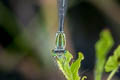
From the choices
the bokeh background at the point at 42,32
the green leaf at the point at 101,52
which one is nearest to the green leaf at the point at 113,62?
the green leaf at the point at 101,52

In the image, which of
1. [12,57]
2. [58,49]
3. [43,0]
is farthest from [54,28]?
[58,49]

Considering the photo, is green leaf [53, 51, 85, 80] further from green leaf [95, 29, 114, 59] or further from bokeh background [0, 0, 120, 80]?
bokeh background [0, 0, 120, 80]

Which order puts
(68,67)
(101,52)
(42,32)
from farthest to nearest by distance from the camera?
1. (42,32)
2. (101,52)
3. (68,67)

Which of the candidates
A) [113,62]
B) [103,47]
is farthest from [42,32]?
[113,62]

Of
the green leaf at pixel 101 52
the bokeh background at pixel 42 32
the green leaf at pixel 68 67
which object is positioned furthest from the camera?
the bokeh background at pixel 42 32

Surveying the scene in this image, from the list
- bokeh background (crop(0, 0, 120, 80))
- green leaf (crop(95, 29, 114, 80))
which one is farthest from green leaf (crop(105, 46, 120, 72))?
bokeh background (crop(0, 0, 120, 80))

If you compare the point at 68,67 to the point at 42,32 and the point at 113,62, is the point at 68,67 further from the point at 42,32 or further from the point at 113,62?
the point at 42,32

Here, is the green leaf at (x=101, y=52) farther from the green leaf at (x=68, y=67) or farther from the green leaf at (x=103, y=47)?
the green leaf at (x=68, y=67)

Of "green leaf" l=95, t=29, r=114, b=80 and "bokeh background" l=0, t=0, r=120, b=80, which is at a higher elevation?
"bokeh background" l=0, t=0, r=120, b=80
